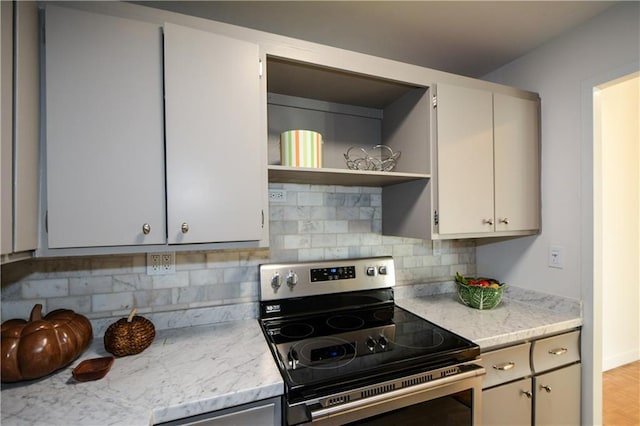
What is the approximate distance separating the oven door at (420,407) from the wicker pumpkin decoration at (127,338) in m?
0.71

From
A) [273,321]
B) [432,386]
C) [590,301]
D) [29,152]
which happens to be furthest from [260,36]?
[590,301]

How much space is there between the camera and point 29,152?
3.03 feet

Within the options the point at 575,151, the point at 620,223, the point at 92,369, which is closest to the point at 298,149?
the point at 92,369

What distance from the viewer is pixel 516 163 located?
1701mm

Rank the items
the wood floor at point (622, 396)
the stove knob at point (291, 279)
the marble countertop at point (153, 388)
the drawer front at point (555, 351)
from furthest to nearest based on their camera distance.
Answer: the wood floor at point (622, 396) → the stove knob at point (291, 279) → the drawer front at point (555, 351) → the marble countertop at point (153, 388)

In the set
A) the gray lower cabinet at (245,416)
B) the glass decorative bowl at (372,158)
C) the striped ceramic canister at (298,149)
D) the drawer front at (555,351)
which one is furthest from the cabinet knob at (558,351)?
the striped ceramic canister at (298,149)

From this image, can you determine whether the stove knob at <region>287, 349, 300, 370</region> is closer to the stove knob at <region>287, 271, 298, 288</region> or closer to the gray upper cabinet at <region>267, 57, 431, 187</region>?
the stove knob at <region>287, 271, 298, 288</region>

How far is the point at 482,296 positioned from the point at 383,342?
765 mm

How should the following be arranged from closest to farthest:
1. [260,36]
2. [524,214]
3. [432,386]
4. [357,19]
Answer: [432,386]
[260,36]
[357,19]
[524,214]

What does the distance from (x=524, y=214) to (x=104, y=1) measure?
223 centimetres

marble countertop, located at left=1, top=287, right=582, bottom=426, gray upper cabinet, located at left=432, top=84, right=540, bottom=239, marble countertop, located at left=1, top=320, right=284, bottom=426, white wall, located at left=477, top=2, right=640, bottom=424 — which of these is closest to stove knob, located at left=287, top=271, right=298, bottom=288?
marble countertop, located at left=1, top=287, right=582, bottom=426

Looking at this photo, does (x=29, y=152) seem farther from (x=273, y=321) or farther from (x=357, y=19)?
(x=357, y=19)

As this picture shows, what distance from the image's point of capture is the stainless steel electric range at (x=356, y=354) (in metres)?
0.99

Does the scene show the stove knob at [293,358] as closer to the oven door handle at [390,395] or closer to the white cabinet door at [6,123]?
the oven door handle at [390,395]
